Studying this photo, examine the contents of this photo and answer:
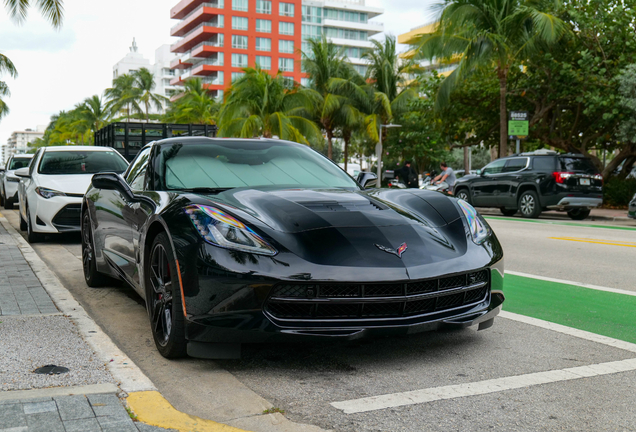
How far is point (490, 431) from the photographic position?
9.37 ft

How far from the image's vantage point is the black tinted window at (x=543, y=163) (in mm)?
18344

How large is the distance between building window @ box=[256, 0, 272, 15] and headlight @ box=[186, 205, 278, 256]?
87.1 meters

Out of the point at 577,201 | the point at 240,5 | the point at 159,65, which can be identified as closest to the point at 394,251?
the point at 577,201

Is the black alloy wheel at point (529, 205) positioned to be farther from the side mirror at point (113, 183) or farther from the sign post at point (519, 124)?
the side mirror at point (113, 183)

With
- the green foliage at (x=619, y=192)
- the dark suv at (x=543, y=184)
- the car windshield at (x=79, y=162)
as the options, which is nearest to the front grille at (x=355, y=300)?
the car windshield at (x=79, y=162)

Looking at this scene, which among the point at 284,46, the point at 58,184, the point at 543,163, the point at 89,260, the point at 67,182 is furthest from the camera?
the point at 284,46

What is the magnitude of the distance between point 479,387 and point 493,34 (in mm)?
20625

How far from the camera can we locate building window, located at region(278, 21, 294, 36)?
290 ft

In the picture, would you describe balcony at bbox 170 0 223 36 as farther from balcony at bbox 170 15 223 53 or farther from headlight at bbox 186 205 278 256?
headlight at bbox 186 205 278 256

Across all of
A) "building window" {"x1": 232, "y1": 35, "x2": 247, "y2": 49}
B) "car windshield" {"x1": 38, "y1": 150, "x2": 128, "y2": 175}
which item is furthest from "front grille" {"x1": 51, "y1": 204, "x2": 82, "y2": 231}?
"building window" {"x1": 232, "y1": 35, "x2": 247, "y2": 49}

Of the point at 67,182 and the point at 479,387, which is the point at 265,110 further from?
the point at 479,387

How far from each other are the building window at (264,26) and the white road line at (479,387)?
285ft

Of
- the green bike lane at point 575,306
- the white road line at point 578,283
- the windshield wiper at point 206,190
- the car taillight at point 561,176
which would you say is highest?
the windshield wiper at point 206,190

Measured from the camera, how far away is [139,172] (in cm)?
532
